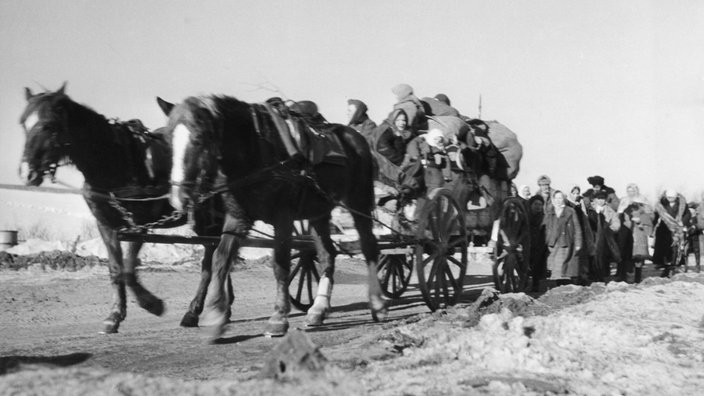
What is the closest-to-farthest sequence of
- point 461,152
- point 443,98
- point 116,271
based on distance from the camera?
point 116,271
point 461,152
point 443,98

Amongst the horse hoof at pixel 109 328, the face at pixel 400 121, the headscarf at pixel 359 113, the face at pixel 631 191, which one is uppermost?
the headscarf at pixel 359 113

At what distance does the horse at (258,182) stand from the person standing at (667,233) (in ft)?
36.5

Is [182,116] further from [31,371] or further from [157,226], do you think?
[31,371]

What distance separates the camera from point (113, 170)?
9.50 m

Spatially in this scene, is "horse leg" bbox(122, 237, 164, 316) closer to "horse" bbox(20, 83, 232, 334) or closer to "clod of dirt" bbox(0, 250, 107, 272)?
"horse" bbox(20, 83, 232, 334)

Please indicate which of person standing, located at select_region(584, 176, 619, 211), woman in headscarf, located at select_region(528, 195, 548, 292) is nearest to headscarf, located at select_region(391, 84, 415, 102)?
woman in headscarf, located at select_region(528, 195, 548, 292)

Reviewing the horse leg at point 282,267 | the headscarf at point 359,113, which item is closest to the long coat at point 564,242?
the headscarf at point 359,113

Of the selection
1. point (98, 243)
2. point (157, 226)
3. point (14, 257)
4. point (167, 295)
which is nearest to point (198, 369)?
point (157, 226)

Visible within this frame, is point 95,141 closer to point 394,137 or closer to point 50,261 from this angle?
point 394,137

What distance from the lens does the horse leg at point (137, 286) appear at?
912 cm

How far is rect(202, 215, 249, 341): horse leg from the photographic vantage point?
8.05m

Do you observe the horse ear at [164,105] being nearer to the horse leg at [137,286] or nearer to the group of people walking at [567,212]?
the horse leg at [137,286]

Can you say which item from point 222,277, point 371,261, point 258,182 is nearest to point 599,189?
point 371,261

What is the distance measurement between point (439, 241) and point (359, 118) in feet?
8.12
